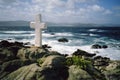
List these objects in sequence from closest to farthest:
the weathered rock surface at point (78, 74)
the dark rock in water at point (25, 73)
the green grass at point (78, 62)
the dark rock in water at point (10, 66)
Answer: the weathered rock surface at point (78, 74) < the dark rock in water at point (25, 73) < the green grass at point (78, 62) < the dark rock in water at point (10, 66)

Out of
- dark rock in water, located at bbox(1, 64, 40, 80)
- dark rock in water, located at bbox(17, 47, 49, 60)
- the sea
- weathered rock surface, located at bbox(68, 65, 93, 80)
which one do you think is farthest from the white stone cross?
the sea

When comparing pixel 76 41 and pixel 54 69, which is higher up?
pixel 54 69

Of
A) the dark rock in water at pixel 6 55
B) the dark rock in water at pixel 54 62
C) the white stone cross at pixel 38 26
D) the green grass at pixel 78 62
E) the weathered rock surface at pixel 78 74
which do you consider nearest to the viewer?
the weathered rock surface at pixel 78 74

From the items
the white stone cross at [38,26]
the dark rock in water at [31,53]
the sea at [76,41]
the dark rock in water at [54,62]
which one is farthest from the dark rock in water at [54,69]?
the sea at [76,41]

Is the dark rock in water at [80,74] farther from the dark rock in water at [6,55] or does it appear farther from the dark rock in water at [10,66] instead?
the dark rock in water at [6,55]

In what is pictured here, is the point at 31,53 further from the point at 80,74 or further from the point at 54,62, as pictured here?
the point at 80,74

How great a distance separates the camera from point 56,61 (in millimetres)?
7535

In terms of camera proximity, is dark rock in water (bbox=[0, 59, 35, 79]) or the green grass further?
dark rock in water (bbox=[0, 59, 35, 79])

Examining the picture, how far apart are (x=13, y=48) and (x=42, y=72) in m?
3.14

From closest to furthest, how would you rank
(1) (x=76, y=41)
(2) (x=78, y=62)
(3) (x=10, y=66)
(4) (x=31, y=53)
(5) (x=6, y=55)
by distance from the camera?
(2) (x=78, y=62)
(3) (x=10, y=66)
(5) (x=6, y=55)
(4) (x=31, y=53)
(1) (x=76, y=41)

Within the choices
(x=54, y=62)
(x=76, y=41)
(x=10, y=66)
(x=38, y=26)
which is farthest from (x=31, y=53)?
(x=76, y=41)

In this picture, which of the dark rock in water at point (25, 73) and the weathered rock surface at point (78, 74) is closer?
the weathered rock surface at point (78, 74)

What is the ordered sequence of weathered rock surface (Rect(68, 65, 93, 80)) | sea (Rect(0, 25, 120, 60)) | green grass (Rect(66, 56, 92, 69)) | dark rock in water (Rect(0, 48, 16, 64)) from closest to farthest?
1. weathered rock surface (Rect(68, 65, 93, 80))
2. green grass (Rect(66, 56, 92, 69))
3. dark rock in water (Rect(0, 48, 16, 64))
4. sea (Rect(0, 25, 120, 60))

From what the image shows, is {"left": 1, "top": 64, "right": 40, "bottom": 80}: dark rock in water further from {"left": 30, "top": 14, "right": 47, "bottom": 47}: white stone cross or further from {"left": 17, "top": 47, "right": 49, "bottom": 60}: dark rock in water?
{"left": 30, "top": 14, "right": 47, "bottom": 47}: white stone cross
